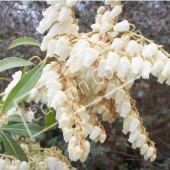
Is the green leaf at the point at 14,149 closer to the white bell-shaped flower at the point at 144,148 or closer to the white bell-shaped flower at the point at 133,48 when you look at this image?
the white bell-shaped flower at the point at 144,148

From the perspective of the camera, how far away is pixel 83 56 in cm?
88

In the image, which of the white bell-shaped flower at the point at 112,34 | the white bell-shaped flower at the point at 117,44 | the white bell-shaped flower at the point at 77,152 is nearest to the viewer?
the white bell-shaped flower at the point at 77,152

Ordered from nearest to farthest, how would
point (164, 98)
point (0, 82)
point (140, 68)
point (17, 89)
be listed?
point (140, 68) → point (17, 89) → point (0, 82) → point (164, 98)

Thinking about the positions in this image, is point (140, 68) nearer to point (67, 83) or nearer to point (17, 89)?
point (67, 83)

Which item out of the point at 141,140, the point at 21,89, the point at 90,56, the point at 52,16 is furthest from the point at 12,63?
the point at 141,140

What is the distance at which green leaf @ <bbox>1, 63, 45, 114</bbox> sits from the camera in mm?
935

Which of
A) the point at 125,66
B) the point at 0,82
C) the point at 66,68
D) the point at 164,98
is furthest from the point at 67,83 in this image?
the point at 164,98

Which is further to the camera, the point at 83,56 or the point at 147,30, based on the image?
the point at 147,30

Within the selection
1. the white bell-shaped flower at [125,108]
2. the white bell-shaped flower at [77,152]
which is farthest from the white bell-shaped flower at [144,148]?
the white bell-shaped flower at [77,152]

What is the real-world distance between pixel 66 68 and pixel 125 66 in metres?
0.20

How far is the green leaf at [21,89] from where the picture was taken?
3.07 feet

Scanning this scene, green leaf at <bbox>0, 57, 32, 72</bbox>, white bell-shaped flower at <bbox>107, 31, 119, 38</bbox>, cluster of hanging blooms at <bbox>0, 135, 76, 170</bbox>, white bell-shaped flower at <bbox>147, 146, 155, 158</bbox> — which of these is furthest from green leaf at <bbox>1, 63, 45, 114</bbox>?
white bell-shaped flower at <bbox>147, 146, 155, 158</bbox>

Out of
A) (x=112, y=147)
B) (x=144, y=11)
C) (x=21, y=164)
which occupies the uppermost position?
(x=21, y=164)

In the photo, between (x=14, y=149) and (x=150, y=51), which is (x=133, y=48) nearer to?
(x=150, y=51)
